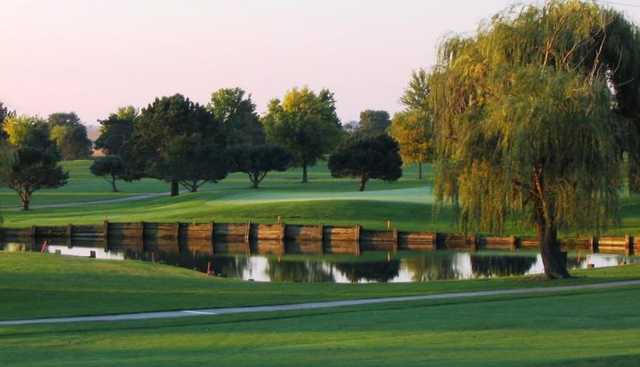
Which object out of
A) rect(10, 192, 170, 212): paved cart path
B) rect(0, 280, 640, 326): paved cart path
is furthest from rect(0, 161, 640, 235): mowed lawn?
rect(0, 280, 640, 326): paved cart path

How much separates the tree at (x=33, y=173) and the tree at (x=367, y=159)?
2747cm

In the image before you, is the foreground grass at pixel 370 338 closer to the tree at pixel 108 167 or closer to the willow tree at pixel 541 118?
the willow tree at pixel 541 118

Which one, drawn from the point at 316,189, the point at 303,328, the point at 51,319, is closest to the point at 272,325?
the point at 303,328

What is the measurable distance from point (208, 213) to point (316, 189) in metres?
30.3

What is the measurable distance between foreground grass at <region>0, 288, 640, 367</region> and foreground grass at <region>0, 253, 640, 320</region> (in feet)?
13.1

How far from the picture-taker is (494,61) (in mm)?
36281

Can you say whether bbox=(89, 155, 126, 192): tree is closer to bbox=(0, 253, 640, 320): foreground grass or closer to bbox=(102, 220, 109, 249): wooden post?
bbox=(102, 220, 109, 249): wooden post

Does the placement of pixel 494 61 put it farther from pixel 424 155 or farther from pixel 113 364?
pixel 424 155

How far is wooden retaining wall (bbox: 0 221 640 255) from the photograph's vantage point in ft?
206

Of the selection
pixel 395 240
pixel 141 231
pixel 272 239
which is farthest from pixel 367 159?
pixel 395 240

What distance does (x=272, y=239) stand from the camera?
234ft

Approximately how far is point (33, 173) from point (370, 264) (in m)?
50.1

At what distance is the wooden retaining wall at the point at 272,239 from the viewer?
62844 mm

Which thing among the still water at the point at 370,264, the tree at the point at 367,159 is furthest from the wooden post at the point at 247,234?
the tree at the point at 367,159
